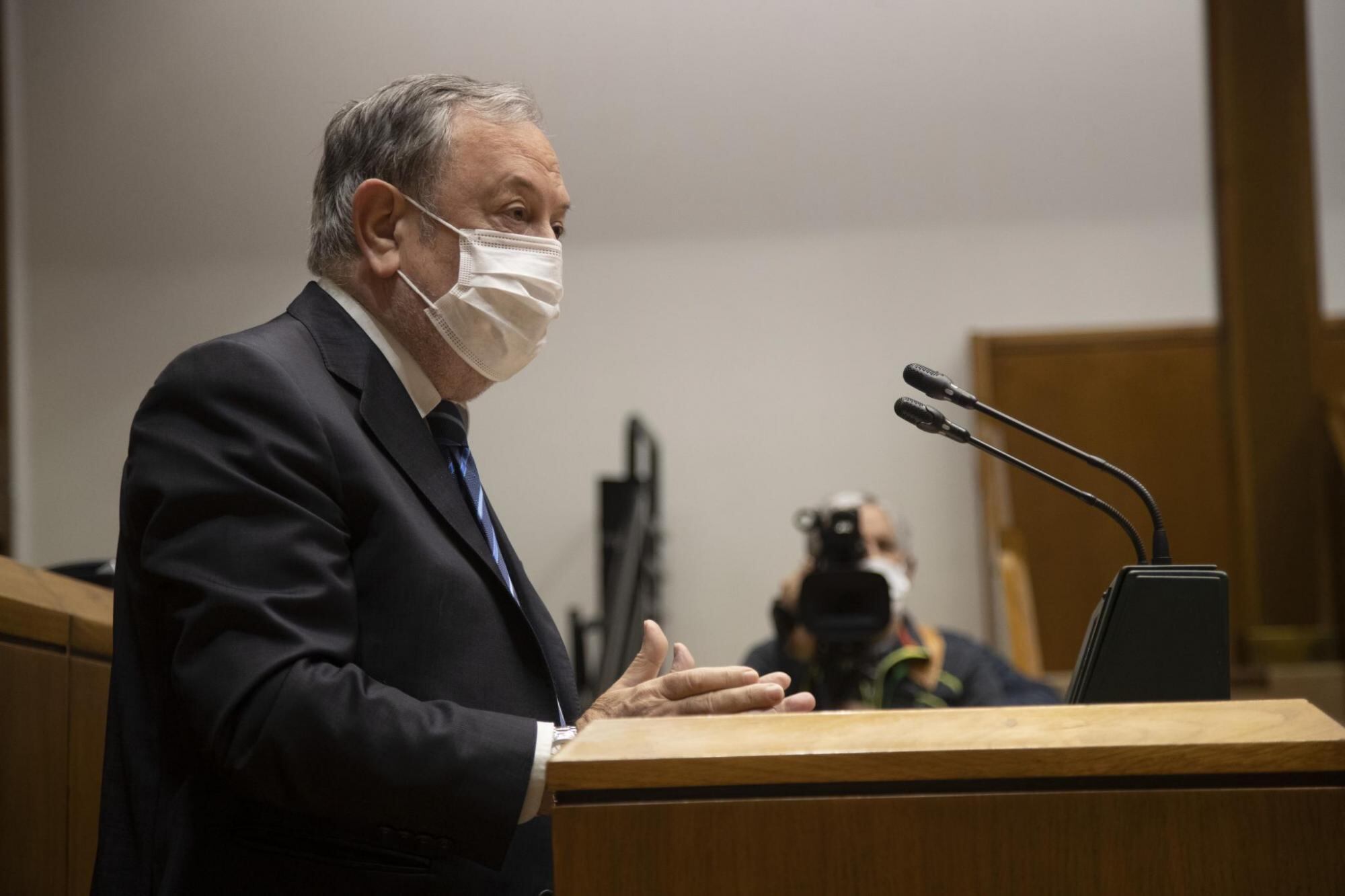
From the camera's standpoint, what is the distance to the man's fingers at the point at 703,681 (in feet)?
3.95

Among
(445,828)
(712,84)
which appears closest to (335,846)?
(445,828)

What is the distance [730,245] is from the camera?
193 inches

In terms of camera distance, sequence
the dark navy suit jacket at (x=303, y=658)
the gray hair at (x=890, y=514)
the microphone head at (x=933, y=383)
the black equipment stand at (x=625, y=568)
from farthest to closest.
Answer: the black equipment stand at (x=625, y=568) → the gray hair at (x=890, y=514) → the microphone head at (x=933, y=383) → the dark navy suit jacket at (x=303, y=658)

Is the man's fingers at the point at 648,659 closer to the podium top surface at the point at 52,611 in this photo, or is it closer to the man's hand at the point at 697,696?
the man's hand at the point at 697,696

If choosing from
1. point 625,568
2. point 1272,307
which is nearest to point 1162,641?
point 625,568

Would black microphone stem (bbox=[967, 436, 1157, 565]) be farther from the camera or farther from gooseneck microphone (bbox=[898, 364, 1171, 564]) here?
the camera

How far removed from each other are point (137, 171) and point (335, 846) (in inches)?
162

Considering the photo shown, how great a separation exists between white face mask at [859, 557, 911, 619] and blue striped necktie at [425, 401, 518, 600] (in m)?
1.70

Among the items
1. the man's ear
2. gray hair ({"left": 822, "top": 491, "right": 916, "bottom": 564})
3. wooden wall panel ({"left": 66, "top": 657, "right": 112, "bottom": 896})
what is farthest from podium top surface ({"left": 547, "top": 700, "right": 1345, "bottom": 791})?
gray hair ({"left": 822, "top": 491, "right": 916, "bottom": 564})

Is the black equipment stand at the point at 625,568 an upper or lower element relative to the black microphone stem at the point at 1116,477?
lower

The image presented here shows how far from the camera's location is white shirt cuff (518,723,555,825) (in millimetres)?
1158

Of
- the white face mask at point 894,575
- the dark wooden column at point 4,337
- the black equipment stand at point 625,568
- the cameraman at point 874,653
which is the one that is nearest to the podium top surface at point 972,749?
the cameraman at point 874,653

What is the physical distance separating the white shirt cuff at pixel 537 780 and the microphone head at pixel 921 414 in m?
0.56

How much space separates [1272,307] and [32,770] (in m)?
4.17
